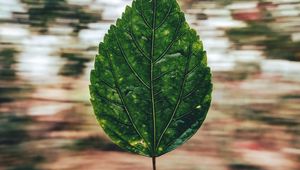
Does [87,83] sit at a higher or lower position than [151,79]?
lower

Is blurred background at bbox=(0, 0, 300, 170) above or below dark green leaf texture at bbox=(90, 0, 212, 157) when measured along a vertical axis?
below

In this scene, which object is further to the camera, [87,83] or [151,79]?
[87,83]

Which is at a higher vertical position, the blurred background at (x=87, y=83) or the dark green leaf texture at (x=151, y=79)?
the dark green leaf texture at (x=151, y=79)

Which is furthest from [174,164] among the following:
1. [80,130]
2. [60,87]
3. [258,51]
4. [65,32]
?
[65,32]

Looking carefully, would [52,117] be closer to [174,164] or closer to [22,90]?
[22,90]

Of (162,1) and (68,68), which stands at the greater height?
(162,1)
